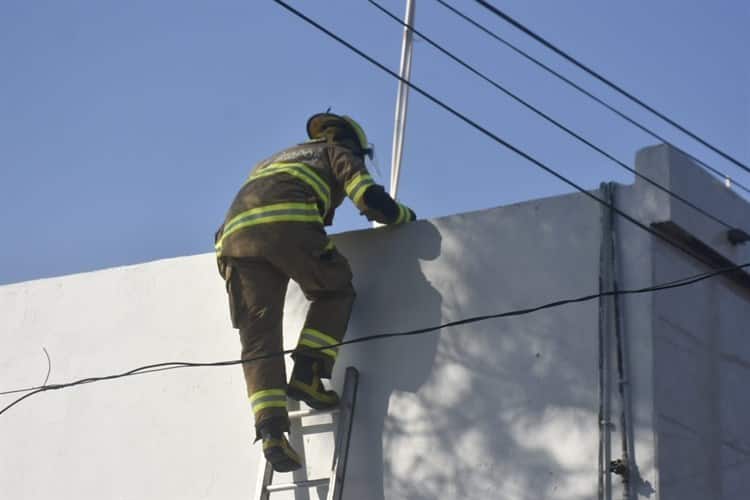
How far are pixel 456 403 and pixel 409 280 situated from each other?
2.49 ft

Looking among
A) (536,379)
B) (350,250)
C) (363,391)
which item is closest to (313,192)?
(350,250)

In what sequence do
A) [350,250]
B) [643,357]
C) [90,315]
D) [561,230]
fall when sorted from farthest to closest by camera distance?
[90,315]
[350,250]
[561,230]
[643,357]

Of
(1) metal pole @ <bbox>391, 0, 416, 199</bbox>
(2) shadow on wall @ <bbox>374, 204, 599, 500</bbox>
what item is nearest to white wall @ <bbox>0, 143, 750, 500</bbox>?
(2) shadow on wall @ <bbox>374, 204, 599, 500</bbox>

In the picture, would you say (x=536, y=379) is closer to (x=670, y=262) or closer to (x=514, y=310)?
(x=514, y=310)

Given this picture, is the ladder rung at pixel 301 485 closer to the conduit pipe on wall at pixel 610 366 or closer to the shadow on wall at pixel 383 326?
the shadow on wall at pixel 383 326

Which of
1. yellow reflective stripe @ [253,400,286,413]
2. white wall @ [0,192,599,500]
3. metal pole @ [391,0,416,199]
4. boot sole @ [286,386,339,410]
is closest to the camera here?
white wall @ [0,192,599,500]

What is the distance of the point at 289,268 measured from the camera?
757cm

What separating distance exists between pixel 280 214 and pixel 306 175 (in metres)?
0.29

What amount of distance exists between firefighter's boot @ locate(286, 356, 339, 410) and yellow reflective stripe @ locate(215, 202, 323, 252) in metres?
0.73

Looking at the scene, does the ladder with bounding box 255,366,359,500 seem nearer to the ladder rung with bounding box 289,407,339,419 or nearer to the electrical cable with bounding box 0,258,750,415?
the ladder rung with bounding box 289,407,339,419

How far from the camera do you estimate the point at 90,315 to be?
891cm

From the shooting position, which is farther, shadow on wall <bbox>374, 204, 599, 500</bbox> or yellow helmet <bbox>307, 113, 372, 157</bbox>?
yellow helmet <bbox>307, 113, 372, 157</bbox>

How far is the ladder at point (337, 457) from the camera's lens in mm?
7355

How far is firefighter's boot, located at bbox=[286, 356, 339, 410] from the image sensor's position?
24.5ft
